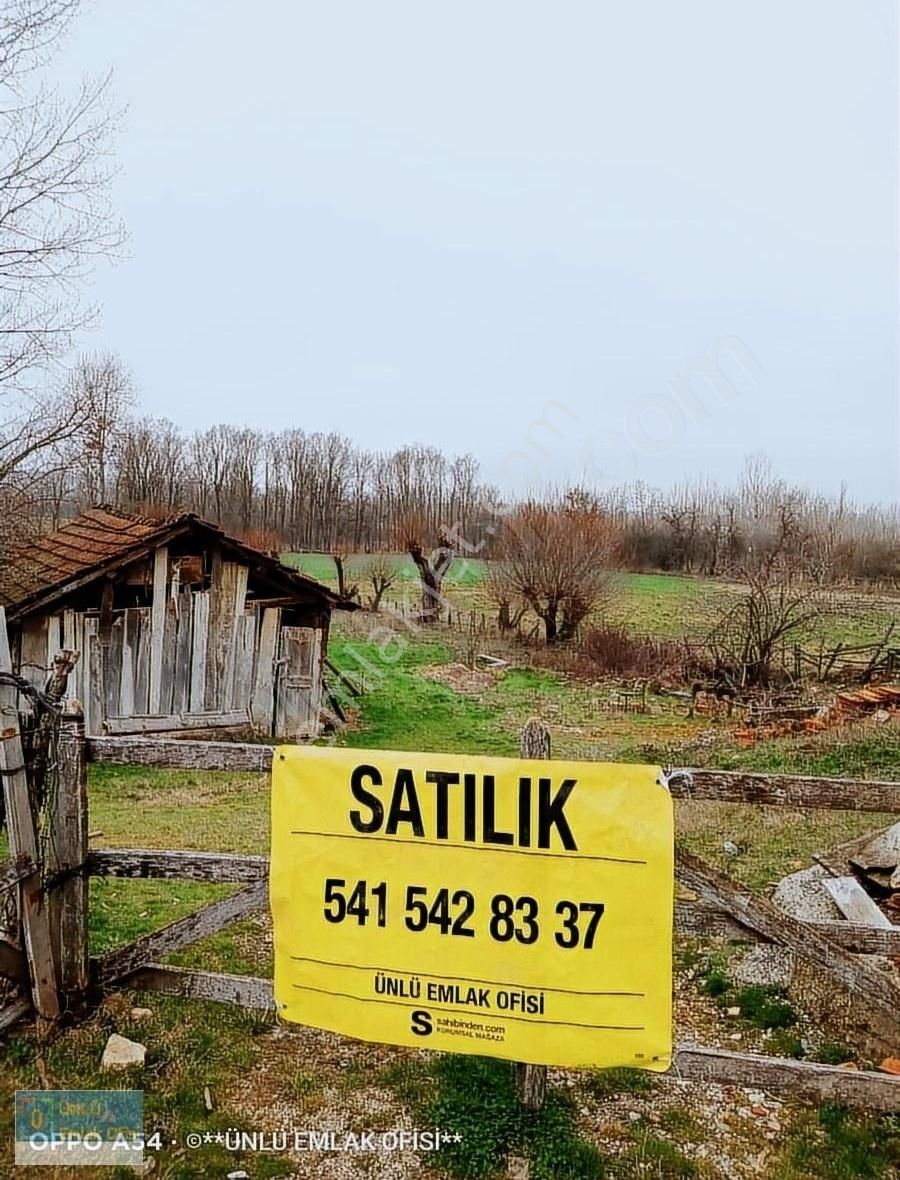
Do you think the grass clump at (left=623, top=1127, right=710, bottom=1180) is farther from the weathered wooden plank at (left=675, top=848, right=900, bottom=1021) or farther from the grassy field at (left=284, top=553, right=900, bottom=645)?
the grassy field at (left=284, top=553, right=900, bottom=645)

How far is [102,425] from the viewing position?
14492 millimetres

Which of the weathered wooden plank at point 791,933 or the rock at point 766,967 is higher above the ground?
the weathered wooden plank at point 791,933

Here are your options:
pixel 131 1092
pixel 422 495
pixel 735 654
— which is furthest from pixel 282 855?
pixel 422 495

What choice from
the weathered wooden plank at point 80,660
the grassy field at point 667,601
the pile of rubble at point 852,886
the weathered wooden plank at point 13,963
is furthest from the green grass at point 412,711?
the weathered wooden plank at point 13,963

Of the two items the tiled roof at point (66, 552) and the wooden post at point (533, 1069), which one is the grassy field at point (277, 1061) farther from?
the tiled roof at point (66, 552)

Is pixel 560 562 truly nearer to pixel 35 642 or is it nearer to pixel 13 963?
pixel 35 642

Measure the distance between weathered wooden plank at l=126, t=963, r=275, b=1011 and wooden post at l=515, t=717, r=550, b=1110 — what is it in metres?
1.08

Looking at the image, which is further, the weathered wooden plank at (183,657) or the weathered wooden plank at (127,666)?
the weathered wooden plank at (183,657)

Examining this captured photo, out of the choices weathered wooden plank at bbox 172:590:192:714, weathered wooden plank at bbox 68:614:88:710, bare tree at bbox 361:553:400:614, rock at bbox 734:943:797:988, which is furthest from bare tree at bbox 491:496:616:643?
rock at bbox 734:943:797:988

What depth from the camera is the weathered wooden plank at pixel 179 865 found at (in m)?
3.57

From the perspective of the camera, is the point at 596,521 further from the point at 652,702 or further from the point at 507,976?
the point at 507,976

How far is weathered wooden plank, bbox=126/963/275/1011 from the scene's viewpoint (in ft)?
11.9

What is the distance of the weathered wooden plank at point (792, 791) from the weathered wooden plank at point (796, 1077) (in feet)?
3.10

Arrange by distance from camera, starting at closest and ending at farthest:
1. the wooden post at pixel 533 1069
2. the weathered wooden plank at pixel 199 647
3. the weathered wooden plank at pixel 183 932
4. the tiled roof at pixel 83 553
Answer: the wooden post at pixel 533 1069
the weathered wooden plank at pixel 183 932
the tiled roof at pixel 83 553
the weathered wooden plank at pixel 199 647
